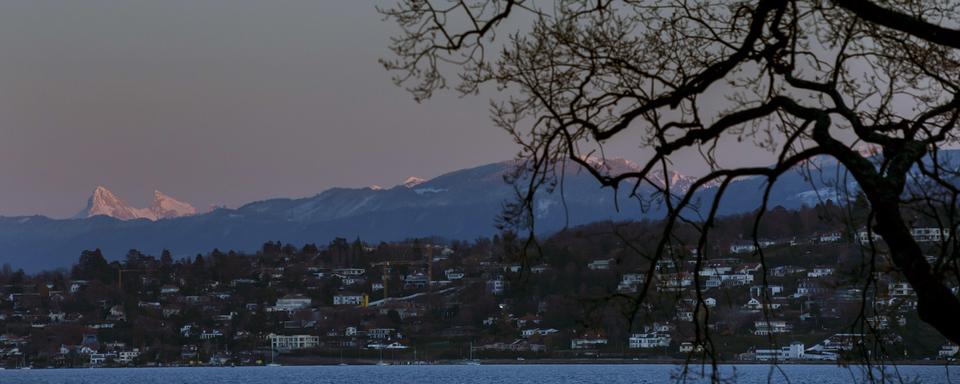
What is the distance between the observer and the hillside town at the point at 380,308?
367 feet

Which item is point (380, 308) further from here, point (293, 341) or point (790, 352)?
point (790, 352)

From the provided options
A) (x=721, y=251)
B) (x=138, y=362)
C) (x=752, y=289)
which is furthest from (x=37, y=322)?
(x=752, y=289)

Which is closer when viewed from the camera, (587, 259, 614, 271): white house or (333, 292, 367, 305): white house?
(587, 259, 614, 271): white house

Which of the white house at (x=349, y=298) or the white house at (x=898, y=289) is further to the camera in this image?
the white house at (x=349, y=298)

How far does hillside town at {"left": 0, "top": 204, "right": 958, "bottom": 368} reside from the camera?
11175 centimetres

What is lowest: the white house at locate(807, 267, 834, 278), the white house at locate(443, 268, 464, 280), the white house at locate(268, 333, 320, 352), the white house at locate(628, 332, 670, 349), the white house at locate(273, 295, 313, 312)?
the white house at locate(628, 332, 670, 349)

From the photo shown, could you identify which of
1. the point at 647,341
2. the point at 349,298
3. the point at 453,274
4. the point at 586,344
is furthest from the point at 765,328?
the point at 349,298

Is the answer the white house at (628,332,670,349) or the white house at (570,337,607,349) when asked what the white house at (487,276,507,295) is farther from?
the white house at (628,332,670,349)

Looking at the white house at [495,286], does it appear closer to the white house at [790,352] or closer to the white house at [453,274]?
the white house at [453,274]

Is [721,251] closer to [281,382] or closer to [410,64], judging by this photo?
[281,382]

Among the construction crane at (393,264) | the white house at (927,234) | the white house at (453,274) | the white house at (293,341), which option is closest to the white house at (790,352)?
the white house at (293,341)

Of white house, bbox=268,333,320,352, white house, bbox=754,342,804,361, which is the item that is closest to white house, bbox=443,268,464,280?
white house, bbox=268,333,320,352

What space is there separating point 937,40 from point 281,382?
78891 millimetres

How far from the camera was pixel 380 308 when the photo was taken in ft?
488
